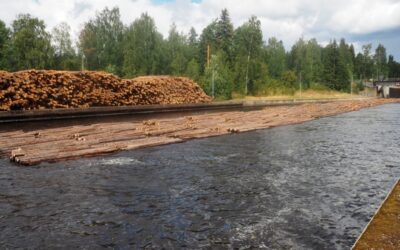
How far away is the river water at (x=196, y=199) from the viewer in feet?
17.2

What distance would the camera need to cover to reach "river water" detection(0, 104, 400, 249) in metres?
5.25

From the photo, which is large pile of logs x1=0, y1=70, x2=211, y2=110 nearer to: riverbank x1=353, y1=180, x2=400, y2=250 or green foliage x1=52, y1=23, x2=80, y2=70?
riverbank x1=353, y1=180, x2=400, y2=250

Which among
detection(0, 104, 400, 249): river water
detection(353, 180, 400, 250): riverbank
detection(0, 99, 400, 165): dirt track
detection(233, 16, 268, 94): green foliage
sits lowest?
detection(0, 104, 400, 249): river water

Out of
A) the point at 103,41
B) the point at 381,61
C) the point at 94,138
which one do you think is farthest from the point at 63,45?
the point at 381,61

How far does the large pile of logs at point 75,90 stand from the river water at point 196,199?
12808 millimetres

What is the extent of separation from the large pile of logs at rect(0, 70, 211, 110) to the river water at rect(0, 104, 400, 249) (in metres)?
12.8

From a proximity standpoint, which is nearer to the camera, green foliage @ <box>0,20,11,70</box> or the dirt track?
the dirt track

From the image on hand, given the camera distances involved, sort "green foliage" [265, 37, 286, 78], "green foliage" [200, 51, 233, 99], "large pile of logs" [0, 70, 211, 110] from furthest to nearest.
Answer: "green foliage" [265, 37, 286, 78], "green foliage" [200, 51, 233, 99], "large pile of logs" [0, 70, 211, 110]

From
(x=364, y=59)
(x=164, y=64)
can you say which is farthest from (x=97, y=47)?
(x=364, y=59)

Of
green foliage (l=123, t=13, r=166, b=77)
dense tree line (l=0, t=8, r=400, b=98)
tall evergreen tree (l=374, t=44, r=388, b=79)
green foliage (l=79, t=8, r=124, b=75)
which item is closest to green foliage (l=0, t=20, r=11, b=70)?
dense tree line (l=0, t=8, r=400, b=98)

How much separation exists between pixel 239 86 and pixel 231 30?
Result: 702 inches

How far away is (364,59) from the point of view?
512 feet

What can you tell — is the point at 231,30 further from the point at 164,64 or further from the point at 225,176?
the point at 225,176

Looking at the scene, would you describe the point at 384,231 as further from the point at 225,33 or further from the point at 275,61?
the point at 275,61
